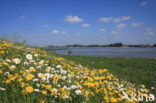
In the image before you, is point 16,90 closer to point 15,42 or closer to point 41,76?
point 41,76

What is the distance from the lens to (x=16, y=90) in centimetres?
241

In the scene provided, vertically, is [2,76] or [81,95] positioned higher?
[2,76]

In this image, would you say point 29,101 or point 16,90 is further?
point 16,90

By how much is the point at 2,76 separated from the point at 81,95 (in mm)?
1928

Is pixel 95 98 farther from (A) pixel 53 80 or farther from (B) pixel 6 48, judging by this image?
(B) pixel 6 48

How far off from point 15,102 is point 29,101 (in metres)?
0.26

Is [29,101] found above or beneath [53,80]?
beneath

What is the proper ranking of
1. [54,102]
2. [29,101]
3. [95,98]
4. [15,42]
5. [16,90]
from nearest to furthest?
[29,101], [54,102], [16,90], [95,98], [15,42]

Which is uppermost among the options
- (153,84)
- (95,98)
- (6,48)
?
(6,48)

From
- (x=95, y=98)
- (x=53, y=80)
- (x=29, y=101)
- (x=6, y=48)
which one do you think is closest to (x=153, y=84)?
(x=95, y=98)

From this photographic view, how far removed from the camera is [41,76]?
2.67m

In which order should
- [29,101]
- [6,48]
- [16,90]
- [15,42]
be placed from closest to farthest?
[29,101] → [16,90] → [6,48] → [15,42]

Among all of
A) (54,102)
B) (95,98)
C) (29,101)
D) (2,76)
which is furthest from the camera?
(2,76)

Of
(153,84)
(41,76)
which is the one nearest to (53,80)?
(41,76)
